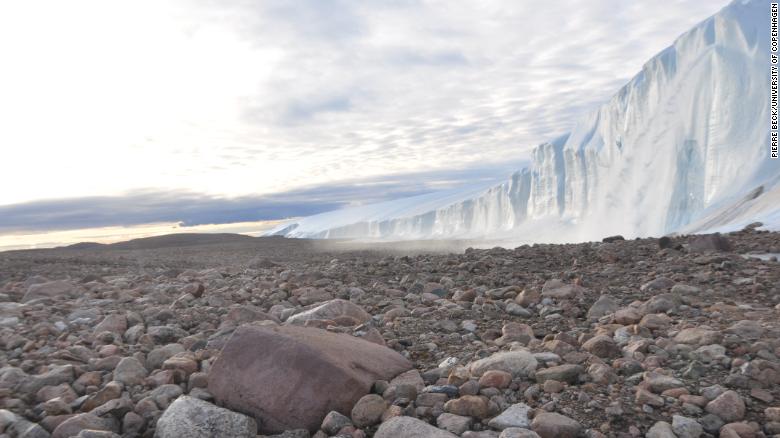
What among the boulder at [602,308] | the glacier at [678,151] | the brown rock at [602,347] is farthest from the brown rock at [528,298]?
the glacier at [678,151]

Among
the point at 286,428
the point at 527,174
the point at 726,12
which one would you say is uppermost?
the point at 726,12

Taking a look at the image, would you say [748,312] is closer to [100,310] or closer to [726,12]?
[100,310]

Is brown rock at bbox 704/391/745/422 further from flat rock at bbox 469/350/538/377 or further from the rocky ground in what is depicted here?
flat rock at bbox 469/350/538/377

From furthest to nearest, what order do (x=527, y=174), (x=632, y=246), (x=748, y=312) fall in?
1. (x=527, y=174)
2. (x=632, y=246)
3. (x=748, y=312)

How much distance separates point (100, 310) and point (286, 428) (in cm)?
348

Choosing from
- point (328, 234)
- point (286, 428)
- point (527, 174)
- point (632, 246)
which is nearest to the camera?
point (286, 428)

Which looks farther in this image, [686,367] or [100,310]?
[100,310]

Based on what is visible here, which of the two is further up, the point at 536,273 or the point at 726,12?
the point at 726,12

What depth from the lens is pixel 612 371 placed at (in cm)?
224

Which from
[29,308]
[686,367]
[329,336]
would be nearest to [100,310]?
[29,308]

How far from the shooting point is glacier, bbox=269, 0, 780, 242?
14.3 metres

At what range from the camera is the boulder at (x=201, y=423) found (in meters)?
2.08

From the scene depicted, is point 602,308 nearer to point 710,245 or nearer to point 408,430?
point 408,430

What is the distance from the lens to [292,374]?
88.7 inches
